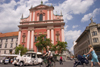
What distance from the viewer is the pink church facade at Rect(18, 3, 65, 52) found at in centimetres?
3353

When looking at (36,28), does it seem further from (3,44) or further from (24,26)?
(3,44)

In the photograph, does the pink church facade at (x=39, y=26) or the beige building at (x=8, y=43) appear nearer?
the pink church facade at (x=39, y=26)

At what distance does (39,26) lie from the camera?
35.5 m

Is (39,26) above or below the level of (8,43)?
above

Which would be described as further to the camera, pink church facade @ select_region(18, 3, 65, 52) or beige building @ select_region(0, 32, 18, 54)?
beige building @ select_region(0, 32, 18, 54)

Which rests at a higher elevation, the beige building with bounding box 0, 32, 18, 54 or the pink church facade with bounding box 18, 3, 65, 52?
the pink church facade with bounding box 18, 3, 65, 52

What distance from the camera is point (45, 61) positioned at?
25.5ft

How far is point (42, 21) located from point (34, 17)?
4.09 m

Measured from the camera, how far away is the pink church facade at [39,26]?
3353cm

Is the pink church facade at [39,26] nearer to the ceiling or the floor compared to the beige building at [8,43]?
nearer to the ceiling

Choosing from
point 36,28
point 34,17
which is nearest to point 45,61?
point 36,28

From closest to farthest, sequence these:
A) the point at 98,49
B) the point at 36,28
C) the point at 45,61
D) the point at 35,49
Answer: the point at 45,61 → the point at 98,49 → the point at 35,49 → the point at 36,28

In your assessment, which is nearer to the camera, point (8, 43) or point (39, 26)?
point (39, 26)

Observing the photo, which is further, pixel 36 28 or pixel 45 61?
pixel 36 28
